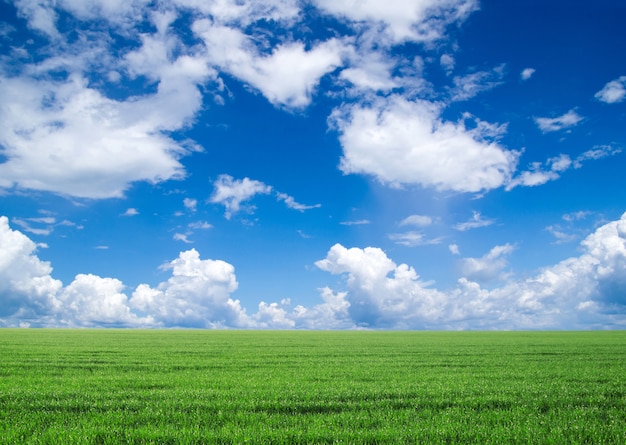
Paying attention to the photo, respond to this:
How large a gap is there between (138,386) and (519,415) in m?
13.2

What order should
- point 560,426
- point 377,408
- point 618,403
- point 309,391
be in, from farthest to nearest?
1. point 309,391
2. point 618,403
3. point 377,408
4. point 560,426

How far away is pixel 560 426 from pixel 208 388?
444 inches

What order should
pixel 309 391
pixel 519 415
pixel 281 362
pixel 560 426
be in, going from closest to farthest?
pixel 560 426 < pixel 519 415 < pixel 309 391 < pixel 281 362

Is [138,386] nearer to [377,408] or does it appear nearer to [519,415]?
[377,408]

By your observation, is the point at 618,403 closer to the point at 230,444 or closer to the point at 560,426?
the point at 560,426

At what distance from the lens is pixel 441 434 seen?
31.8ft

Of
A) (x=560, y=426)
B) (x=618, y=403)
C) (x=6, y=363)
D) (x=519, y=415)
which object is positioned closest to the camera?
(x=560, y=426)

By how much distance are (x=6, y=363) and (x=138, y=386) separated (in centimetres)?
1298

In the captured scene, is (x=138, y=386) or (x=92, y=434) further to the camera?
(x=138, y=386)

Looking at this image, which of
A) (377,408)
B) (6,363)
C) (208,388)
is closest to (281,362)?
(208,388)

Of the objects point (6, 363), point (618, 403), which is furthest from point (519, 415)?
point (6, 363)

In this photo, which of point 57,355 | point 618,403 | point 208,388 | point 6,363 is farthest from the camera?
point 57,355

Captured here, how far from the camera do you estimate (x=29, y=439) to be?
30.8ft

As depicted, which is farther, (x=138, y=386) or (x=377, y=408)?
(x=138, y=386)
